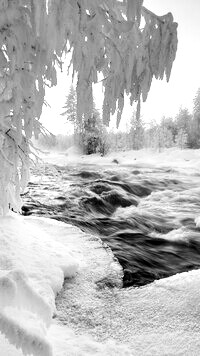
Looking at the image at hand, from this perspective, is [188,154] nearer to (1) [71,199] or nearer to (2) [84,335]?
(1) [71,199]

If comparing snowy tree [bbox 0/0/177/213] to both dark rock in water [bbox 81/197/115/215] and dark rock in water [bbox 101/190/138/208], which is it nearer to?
dark rock in water [bbox 81/197/115/215]

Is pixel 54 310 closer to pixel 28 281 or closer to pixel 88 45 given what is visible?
pixel 28 281

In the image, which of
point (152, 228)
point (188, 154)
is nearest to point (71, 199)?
point (152, 228)

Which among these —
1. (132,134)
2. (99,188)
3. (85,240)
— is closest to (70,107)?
(132,134)

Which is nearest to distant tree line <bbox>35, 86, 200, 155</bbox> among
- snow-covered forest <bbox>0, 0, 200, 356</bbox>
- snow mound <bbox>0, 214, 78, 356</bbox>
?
snow-covered forest <bbox>0, 0, 200, 356</bbox>

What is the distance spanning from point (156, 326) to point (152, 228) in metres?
4.45

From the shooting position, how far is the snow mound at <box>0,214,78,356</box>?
1.66m

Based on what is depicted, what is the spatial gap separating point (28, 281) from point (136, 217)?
6.38 meters

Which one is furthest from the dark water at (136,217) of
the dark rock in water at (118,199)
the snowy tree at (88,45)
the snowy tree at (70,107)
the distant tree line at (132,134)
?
the snowy tree at (70,107)

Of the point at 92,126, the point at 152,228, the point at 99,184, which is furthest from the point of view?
the point at 92,126

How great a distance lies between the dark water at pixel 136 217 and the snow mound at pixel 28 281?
89 centimetres

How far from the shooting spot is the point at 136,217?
8250mm

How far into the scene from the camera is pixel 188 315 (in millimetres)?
3074

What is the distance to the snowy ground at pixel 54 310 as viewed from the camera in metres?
1.76
